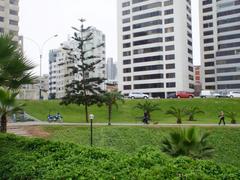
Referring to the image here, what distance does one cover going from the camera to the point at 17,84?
11141 millimetres

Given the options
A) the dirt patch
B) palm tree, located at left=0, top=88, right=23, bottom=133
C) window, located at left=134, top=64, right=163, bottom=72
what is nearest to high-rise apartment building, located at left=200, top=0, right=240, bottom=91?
window, located at left=134, top=64, right=163, bottom=72

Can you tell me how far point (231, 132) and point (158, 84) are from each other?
62.7 meters

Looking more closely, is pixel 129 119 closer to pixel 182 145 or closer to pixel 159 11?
pixel 182 145

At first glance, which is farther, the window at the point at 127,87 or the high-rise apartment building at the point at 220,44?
the high-rise apartment building at the point at 220,44

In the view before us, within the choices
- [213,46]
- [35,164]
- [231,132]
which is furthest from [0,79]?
[213,46]

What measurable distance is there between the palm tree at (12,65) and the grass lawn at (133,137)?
11.9 meters

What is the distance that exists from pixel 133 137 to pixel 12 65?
1696cm

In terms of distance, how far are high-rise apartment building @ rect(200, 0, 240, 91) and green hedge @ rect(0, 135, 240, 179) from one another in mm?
91549

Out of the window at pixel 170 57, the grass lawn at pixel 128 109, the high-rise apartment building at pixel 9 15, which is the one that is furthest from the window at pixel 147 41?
the grass lawn at pixel 128 109

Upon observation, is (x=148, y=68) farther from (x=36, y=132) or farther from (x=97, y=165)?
(x=97, y=165)

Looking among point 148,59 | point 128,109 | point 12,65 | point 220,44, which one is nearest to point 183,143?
point 12,65

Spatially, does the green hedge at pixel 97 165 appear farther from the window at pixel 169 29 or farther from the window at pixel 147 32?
the window at pixel 147 32

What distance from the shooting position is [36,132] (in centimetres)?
2825

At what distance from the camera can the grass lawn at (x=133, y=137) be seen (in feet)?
76.6
